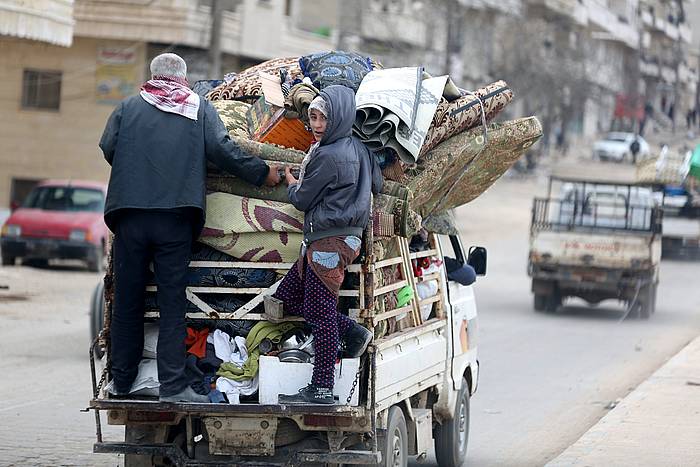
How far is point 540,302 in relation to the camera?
23.1m

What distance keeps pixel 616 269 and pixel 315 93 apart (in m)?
15.1

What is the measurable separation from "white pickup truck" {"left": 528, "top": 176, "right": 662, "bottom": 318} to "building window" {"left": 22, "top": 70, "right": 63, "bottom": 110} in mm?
15779

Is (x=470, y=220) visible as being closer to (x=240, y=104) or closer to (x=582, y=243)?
(x=582, y=243)

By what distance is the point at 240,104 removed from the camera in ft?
27.2

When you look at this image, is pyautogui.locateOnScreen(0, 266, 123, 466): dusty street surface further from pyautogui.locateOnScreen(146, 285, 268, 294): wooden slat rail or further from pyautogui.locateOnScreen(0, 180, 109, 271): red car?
pyautogui.locateOnScreen(146, 285, 268, 294): wooden slat rail

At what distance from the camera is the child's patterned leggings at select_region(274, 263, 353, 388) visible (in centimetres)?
698

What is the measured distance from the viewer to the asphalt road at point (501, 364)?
1057 cm

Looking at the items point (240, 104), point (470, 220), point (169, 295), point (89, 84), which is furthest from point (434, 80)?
point (470, 220)

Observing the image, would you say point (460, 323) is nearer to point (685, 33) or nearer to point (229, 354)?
point (229, 354)

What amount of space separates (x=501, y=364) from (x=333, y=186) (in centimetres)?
946

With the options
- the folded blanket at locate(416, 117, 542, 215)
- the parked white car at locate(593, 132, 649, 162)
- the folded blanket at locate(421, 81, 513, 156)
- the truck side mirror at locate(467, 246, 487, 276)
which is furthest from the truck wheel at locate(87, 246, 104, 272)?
the parked white car at locate(593, 132, 649, 162)

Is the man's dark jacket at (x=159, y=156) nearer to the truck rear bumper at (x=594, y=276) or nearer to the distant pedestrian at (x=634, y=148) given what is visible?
the truck rear bumper at (x=594, y=276)

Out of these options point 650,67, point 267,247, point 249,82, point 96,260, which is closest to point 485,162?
point 249,82

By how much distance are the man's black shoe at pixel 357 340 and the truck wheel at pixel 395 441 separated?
648 mm
